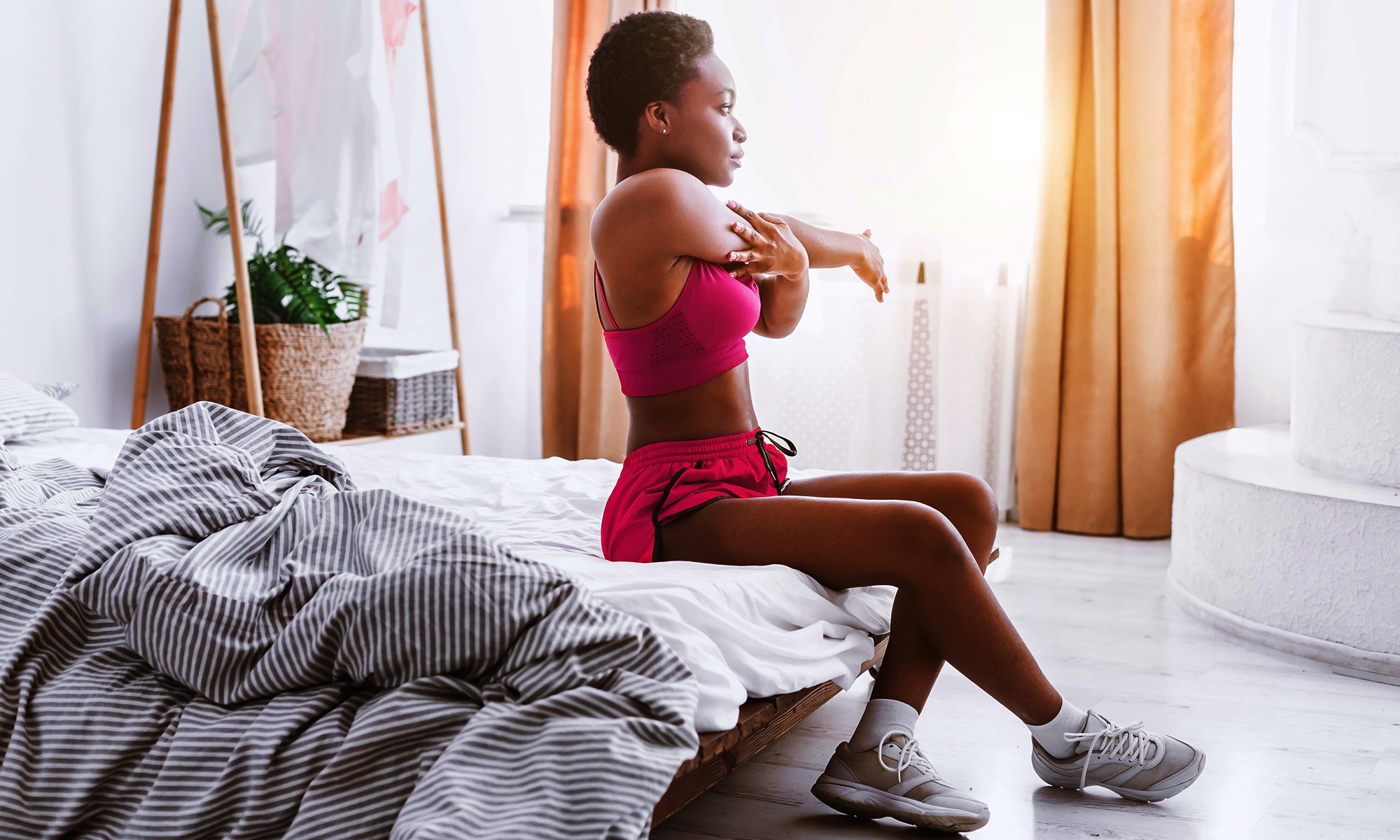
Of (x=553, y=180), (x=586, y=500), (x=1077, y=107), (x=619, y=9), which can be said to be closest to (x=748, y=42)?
(x=619, y=9)

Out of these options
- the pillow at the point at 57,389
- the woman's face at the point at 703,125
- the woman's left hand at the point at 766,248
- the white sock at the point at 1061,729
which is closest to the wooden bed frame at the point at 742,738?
the white sock at the point at 1061,729

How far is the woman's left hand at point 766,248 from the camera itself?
1.53 meters

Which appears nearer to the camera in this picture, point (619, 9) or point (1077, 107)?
point (1077, 107)

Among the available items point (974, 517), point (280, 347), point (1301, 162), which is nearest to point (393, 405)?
point (280, 347)

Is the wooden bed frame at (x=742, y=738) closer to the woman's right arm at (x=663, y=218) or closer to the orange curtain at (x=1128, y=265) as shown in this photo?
the woman's right arm at (x=663, y=218)

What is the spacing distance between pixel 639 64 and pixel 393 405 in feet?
6.51

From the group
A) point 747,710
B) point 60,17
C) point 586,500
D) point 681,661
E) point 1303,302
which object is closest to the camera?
point 681,661

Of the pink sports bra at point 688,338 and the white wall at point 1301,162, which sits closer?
the pink sports bra at point 688,338

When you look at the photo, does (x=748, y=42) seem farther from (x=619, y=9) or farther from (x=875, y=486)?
(x=875, y=486)

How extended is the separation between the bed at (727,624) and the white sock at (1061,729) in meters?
0.22

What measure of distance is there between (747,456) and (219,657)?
0.70 meters

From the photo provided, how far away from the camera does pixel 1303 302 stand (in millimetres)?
3096

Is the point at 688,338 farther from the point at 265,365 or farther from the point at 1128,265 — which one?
the point at 1128,265

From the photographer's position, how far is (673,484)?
4.75 feet
